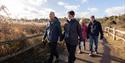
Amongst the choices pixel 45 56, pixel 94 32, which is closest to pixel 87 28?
pixel 94 32

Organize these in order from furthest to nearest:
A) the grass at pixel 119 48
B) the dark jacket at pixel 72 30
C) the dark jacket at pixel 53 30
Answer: the grass at pixel 119 48
the dark jacket at pixel 53 30
the dark jacket at pixel 72 30

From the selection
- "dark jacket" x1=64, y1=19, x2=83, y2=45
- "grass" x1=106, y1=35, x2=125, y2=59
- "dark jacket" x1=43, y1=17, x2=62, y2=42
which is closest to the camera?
"dark jacket" x1=64, y1=19, x2=83, y2=45

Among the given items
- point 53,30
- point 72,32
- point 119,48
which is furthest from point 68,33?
point 119,48

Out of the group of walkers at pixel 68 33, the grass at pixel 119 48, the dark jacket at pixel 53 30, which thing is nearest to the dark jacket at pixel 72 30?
the group of walkers at pixel 68 33

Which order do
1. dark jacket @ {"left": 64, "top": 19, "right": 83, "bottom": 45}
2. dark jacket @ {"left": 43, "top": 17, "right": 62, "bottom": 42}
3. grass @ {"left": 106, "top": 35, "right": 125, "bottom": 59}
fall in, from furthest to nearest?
grass @ {"left": 106, "top": 35, "right": 125, "bottom": 59} < dark jacket @ {"left": 43, "top": 17, "right": 62, "bottom": 42} < dark jacket @ {"left": 64, "top": 19, "right": 83, "bottom": 45}

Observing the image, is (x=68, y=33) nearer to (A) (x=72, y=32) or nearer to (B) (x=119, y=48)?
(A) (x=72, y=32)

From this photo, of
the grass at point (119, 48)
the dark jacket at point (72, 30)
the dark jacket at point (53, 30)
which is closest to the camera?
the dark jacket at point (72, 30)

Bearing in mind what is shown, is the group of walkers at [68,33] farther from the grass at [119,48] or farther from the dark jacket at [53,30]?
the grass at [119,48]

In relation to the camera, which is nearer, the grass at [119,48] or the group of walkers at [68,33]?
the group of walkers at [68,33]

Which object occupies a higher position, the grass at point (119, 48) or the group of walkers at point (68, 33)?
the group of walkers at point (68, 33)

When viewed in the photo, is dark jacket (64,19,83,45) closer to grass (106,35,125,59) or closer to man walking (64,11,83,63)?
man walking (64,11,83,63)

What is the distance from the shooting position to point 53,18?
30.1ft

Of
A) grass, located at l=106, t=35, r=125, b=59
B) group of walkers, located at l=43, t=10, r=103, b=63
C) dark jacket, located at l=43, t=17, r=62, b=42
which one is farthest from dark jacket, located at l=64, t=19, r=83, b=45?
grass, located at l=106, t=35, r=125, b=59

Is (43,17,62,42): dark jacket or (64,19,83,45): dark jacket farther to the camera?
(43,17,62,42): dark jacket
